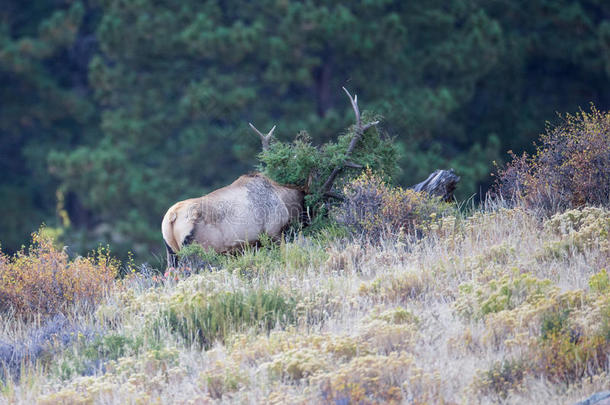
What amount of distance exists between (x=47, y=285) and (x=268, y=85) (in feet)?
43.8

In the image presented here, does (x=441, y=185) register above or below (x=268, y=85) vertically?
below

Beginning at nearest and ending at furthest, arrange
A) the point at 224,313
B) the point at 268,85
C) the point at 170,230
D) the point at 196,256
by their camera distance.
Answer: the point at 224,313, the point at 196,256, the point at 170,230, the point at 268,85

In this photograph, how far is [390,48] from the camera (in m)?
18.8

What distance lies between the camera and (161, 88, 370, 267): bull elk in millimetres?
7410

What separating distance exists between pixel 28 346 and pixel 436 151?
13.7 m

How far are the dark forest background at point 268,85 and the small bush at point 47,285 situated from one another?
9735 mm

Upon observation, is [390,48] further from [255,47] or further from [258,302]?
[258,302]

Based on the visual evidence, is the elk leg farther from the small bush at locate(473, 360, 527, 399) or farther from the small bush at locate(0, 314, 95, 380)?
the small bush at locate(473, 360, 527, 399)

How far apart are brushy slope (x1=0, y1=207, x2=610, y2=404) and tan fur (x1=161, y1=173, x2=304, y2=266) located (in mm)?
290

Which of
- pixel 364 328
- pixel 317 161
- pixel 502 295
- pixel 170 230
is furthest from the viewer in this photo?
pixel 317 161

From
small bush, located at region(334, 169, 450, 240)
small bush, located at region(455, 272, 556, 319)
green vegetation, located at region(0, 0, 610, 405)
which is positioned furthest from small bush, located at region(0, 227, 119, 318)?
small bush, located at region(455, 272, 556, 319)

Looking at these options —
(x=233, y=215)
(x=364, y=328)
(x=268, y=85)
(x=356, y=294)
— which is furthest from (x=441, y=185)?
(x=268, y=85)

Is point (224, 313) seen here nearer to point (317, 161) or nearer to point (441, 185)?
point (317, 161)

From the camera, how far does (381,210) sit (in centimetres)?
793
